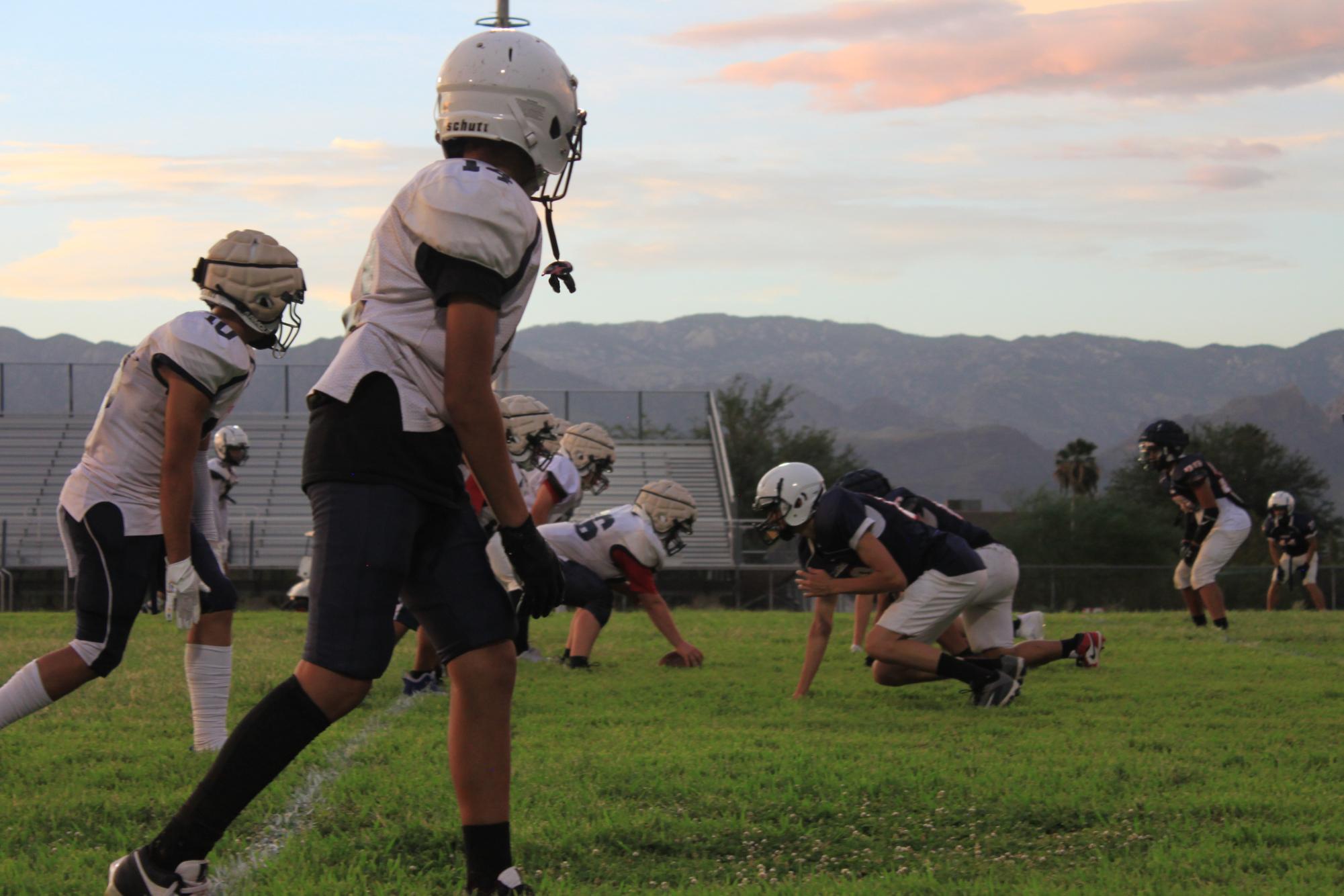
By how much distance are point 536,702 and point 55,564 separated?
20023 mm

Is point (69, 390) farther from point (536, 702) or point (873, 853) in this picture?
point (873, 853)

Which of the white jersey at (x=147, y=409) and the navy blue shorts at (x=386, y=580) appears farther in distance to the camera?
the white jersey at (x=147, y=409)

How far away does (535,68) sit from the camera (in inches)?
157

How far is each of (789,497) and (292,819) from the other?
12.8 ft

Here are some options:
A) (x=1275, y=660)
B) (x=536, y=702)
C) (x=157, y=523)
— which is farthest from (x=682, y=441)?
(x=157, y=523)

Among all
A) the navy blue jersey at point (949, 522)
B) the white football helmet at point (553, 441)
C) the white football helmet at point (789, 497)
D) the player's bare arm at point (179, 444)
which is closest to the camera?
the player's bare arm at point (179, 444)

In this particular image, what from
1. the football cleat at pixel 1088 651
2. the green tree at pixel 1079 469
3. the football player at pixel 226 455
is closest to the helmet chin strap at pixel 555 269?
the football cleat at pixel 1088 651

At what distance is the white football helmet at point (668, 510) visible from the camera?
1007 centimetres

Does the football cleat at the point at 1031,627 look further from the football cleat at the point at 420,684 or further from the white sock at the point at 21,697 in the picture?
the white sock at the point at 21,697

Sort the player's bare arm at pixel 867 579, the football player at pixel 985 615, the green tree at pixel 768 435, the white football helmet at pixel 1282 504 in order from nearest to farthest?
the player's bare arm at pixel 867 579
the football player at pixel 985 615
the white football helmet at pixel 1282 504
the green tree at pixel 768 435

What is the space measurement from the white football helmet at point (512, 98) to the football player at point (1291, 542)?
19783mm

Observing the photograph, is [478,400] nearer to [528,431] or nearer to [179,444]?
[179,444]

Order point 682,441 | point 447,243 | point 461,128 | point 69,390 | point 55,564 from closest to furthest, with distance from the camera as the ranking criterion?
point 447,243 → point 461,128 → point 55,564 → point 69,390 → point 682,441

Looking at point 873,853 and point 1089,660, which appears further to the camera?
point 1089,660
